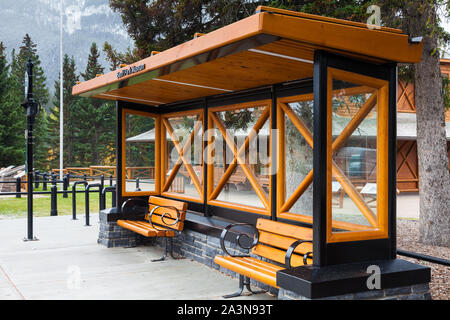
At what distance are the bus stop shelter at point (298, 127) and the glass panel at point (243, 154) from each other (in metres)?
0.02

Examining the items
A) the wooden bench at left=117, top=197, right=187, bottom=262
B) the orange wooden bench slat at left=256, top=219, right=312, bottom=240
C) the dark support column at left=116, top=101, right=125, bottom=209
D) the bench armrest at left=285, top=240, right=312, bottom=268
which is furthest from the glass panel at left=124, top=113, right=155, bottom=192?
the bench armrest at left=285, top=240, right=312, bottom=268

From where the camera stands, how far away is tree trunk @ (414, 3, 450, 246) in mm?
9000

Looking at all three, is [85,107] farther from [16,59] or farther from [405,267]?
[405,267]

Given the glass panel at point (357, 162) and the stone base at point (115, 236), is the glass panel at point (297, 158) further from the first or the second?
the stone base at point (115, 236)

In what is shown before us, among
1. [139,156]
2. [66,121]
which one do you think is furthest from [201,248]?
[66,121]

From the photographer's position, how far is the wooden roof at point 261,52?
12.5 feet

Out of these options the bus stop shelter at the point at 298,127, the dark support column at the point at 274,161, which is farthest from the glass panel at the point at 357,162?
the dark support column at the point at 274,161

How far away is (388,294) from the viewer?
404 centimetres

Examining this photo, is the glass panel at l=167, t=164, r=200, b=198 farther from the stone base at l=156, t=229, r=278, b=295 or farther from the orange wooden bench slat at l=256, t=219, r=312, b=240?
the orange wooden bench slat at l=256, t=219, r=312, b=240

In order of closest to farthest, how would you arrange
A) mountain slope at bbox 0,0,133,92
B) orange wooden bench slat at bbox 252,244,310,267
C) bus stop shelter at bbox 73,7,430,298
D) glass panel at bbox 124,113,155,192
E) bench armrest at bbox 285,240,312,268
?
bus stop shelter at bbox 73,7,430,298, bench armrest at bbox 285,240,312,268, orange wooden bench slat at bbox 252,244,310,267, glass panel at bbox 124,113,155,192, mountain slope at bbox 0,0,133,92

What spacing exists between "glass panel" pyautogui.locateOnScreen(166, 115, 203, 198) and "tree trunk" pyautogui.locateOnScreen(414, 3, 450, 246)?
14.5 ft

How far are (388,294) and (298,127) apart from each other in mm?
2371
